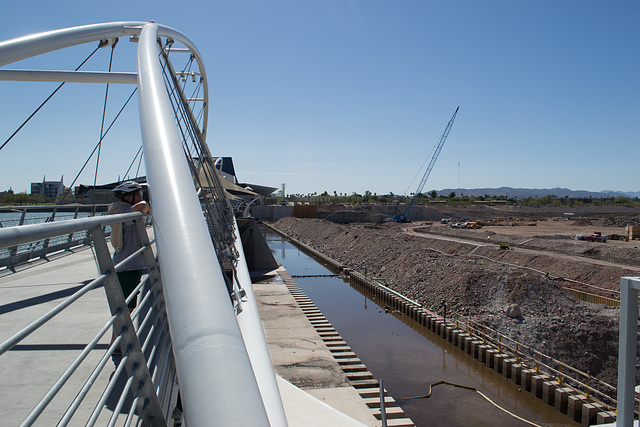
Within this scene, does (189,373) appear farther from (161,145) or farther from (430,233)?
(430,233)

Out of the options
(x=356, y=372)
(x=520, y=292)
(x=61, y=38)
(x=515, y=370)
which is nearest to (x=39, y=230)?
(x=61, y=38)

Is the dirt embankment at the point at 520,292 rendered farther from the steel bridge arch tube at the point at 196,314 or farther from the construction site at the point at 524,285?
the steel bridge arch tube at the point at 196,314

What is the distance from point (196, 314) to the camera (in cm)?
156

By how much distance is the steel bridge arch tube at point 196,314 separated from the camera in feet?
4.24

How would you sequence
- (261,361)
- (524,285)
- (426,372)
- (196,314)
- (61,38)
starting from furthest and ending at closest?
(524,285) < (426,372) < (61,38) < (261,361) < (196,314)

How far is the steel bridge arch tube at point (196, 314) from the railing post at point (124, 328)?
222mm

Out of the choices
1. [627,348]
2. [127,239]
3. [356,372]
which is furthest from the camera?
[356,372]

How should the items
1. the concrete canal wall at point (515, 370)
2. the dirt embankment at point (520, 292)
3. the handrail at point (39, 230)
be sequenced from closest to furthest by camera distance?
the handrail at point (39, 230)
the concrete canal wall at point (515, 370)
the dirt embankment at point (520, 292)

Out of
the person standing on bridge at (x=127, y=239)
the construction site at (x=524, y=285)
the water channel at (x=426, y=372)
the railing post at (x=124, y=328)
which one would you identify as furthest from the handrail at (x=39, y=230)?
the construction site at (x=524, y=285)

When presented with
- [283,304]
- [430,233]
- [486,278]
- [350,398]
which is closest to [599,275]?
[486,278]

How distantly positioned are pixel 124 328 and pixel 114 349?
0.48ft

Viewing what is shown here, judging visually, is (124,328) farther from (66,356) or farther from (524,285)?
(524,285)

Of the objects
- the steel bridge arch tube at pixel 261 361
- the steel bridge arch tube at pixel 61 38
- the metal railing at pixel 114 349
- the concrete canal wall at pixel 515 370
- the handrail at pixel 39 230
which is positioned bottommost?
the concrete canal wall at pixel 515 370

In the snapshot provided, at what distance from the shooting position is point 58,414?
2469 mm
